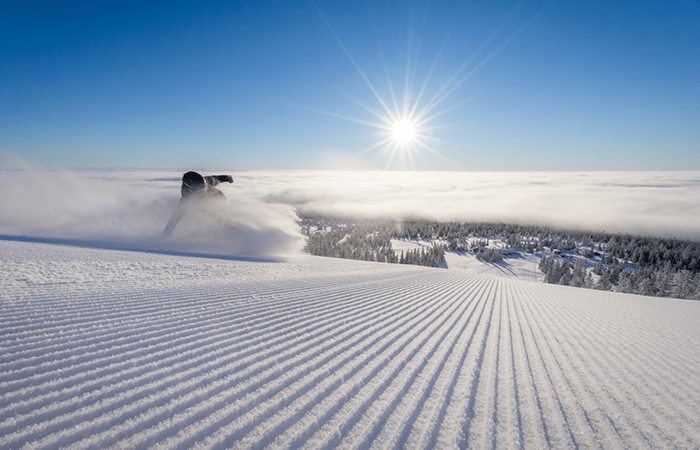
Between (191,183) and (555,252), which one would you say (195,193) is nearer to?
(191,183)

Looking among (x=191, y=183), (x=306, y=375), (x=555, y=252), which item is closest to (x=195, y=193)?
(x=191, y=183)

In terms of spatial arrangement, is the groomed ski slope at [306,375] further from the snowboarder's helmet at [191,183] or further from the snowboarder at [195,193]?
the snowboarder's helmet at [191,183]

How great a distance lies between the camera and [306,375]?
309cm

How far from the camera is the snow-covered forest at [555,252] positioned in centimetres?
5936

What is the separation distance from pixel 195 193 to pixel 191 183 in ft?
3.58

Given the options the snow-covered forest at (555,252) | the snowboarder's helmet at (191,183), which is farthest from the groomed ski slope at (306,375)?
the snow-covered forest at (555,252)

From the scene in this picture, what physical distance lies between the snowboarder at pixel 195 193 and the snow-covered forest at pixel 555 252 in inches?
681

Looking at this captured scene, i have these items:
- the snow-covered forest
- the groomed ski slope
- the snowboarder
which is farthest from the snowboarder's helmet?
the snow-covered forest

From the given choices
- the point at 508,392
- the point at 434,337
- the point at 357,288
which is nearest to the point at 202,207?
the point at 357,288

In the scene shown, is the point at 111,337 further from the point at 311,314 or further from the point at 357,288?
the point at 357,288

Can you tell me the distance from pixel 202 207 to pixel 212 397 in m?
19.7

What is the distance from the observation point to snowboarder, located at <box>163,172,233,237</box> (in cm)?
1902

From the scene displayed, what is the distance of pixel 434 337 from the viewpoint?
4773mm

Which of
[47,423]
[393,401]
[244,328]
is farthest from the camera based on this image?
[244,328]
